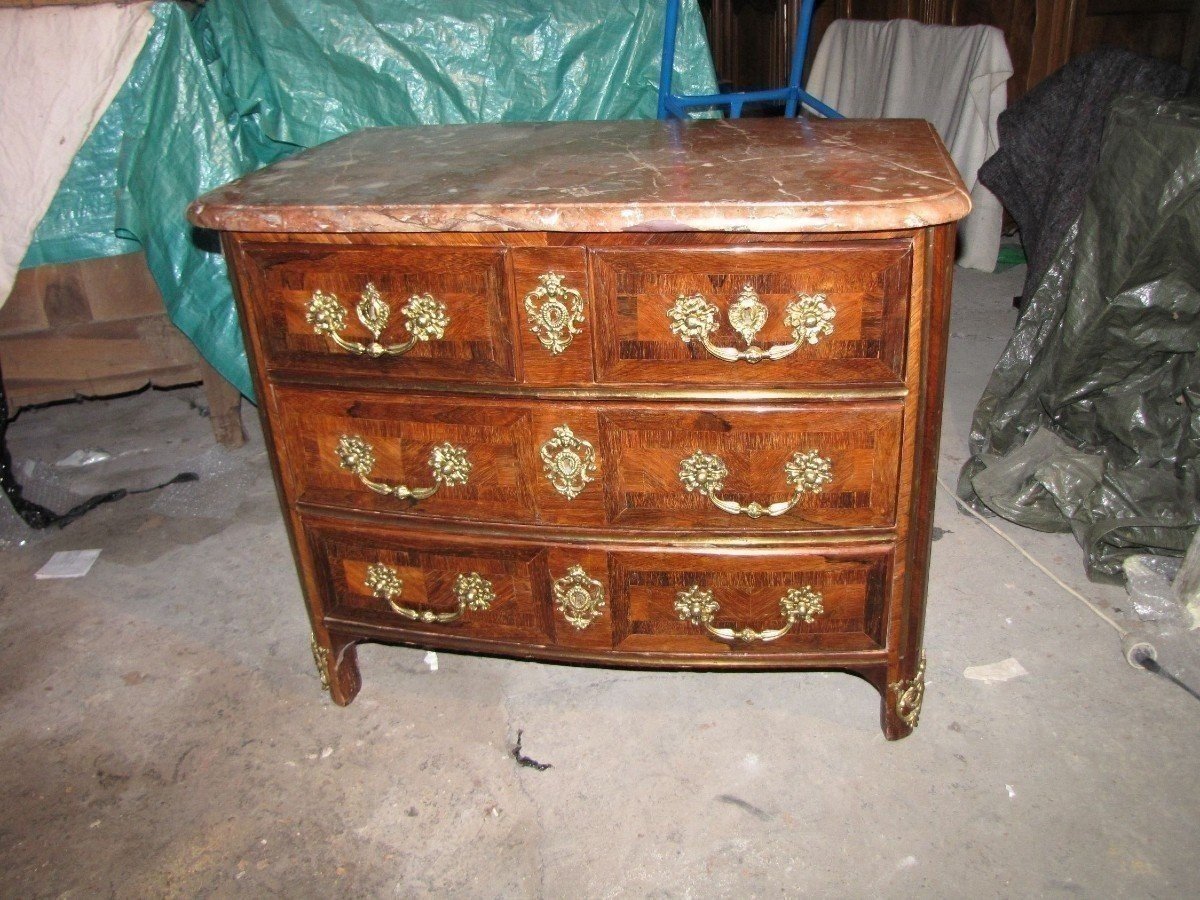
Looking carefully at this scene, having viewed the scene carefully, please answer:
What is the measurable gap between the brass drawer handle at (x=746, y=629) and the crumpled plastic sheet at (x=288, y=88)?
64.5 inches

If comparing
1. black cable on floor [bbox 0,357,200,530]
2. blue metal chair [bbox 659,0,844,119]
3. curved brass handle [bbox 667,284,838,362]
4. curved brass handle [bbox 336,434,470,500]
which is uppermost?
blue metal chair [bbox 659,0,844,119]

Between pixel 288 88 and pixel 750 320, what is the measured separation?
1.82 m

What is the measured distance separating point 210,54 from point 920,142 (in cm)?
196

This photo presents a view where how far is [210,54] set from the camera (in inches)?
101

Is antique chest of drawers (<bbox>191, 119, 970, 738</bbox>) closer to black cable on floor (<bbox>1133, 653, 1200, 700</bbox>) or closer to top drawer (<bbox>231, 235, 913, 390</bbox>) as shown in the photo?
top drawer (<bbox>231, 235, 913, 390</bbox>)

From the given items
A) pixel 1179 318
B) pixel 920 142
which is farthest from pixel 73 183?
pixel 1179 318

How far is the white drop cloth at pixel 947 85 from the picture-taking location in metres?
3.81

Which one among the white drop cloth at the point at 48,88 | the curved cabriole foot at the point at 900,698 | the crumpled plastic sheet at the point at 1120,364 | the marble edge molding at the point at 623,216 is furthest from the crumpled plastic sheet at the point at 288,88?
the curved cabriole foot at the point at 900,698

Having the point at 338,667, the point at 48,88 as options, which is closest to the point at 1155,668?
the point at 338,667

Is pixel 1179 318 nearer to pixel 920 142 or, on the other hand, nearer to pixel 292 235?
pixel 920 142

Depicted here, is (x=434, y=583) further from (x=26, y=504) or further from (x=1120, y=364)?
(x=1120, y=364)

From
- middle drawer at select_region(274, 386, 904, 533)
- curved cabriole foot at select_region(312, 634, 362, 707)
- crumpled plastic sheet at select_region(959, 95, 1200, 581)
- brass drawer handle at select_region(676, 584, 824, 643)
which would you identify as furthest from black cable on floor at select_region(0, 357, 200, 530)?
crumpled plastic sheet at select_region(959, 95, 1200, 581)

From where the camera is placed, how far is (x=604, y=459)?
147 centimetres

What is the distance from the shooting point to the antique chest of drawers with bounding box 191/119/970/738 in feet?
4.28
